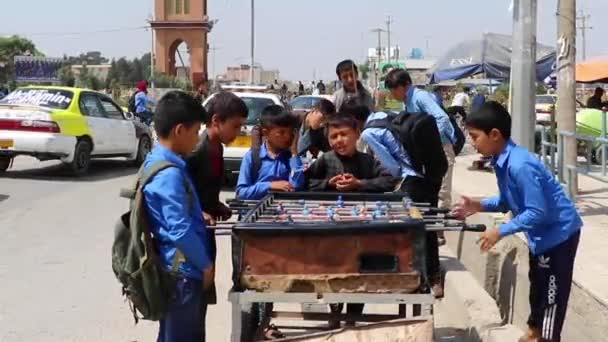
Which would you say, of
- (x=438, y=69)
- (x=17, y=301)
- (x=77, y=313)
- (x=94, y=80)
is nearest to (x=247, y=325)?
(x=77, y=313)

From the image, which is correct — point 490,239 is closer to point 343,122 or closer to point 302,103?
point 343,122

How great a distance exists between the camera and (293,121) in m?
5.31

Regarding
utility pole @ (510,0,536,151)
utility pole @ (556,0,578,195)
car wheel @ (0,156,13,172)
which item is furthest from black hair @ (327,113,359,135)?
car wheel @ (0,156,13,172)

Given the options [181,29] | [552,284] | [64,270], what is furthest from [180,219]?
[181,29]

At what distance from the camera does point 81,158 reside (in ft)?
48.9

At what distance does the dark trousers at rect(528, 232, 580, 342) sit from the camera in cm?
445

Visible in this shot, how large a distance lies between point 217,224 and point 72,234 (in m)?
5.84

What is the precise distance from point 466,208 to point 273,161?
4.34ft

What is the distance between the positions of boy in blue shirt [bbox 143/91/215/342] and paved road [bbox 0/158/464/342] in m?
2.15

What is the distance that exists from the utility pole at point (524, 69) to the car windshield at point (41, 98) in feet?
27.9

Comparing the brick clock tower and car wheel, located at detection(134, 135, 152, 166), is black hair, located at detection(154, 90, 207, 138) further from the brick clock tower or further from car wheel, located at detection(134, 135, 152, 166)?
the brick clock tower

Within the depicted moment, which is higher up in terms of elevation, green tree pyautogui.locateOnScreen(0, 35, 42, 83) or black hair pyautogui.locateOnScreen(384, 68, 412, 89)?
green tree pyautogui.locateOnScreen(0, 35, 42, 83)

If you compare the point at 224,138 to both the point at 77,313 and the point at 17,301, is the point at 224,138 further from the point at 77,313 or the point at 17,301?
the point at 17,301

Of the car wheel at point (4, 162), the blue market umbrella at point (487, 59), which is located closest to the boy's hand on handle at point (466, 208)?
the car wheel at point (4, 162)
